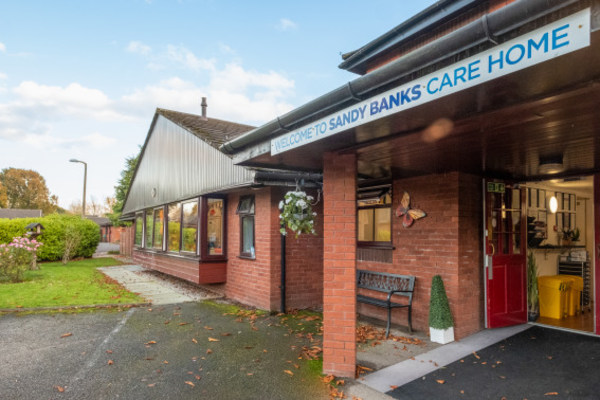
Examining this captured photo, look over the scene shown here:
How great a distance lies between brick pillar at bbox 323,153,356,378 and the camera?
4.00 m

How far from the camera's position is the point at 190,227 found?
9500mm

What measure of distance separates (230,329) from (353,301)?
9.34 ft

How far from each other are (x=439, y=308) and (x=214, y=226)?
5.75 metres

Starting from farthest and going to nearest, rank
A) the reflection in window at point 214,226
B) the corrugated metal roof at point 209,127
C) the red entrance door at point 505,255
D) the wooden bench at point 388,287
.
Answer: the corrugated metal roof at point 209,127 → the reflection in window at point 214,226 → the red entrance door at point 505,255 → the wooden bench at point 388,287

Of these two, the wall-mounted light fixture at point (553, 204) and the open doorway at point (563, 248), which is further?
the wall-mounted light fixture at point (553, 204)

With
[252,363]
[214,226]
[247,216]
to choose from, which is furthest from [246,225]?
[252,363]

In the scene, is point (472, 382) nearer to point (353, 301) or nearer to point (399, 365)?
point (399, 365)

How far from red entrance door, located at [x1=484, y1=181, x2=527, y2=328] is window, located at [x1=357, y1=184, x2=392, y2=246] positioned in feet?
5.25

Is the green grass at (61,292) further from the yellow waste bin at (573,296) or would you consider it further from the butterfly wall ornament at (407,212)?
the yellow waste bin at (573,296)

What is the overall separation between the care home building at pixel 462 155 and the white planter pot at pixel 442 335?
148mm

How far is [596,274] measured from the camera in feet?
16.8

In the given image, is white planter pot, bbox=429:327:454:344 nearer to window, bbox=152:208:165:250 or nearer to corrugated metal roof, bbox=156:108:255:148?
corrugated metal roof, bbox=156:108:255:148

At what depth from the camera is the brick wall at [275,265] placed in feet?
23.7

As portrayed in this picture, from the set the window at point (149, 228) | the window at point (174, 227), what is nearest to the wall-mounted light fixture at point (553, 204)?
the window at point (174, 227)
